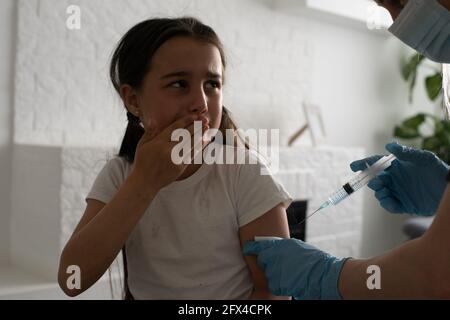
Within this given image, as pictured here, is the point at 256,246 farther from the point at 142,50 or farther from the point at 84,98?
the point at 84,98

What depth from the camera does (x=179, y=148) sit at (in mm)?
956

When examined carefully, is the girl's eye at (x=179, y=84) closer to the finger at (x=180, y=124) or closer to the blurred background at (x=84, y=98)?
the finger at (x=180, y=124)

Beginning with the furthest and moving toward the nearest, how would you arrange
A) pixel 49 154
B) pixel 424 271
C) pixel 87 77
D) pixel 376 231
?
pixel 376 231
pixel 87 77
pixel 49 154
pixel 424 271

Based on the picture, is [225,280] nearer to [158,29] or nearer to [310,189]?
[158,29]

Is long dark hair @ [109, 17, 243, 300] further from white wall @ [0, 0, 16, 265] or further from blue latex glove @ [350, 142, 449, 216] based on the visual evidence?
white wall @ [0, 0, 16, 265]

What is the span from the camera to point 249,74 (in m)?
2.63

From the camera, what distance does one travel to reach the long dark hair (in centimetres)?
106

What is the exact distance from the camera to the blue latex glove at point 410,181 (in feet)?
3.57

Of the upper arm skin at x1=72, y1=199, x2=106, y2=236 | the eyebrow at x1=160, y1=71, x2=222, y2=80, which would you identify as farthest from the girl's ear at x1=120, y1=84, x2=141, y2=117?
the upper arm skin at x1=72, y1=199, x2=106, y2=236

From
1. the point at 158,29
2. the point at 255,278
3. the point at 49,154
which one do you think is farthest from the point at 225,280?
the point at 49,154

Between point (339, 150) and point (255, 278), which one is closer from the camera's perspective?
point (255, 278)

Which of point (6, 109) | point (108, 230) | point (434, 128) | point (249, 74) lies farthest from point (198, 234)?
point (434, 128)

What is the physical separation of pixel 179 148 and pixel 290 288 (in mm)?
306

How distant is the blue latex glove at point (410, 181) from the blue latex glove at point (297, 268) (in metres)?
0.30
